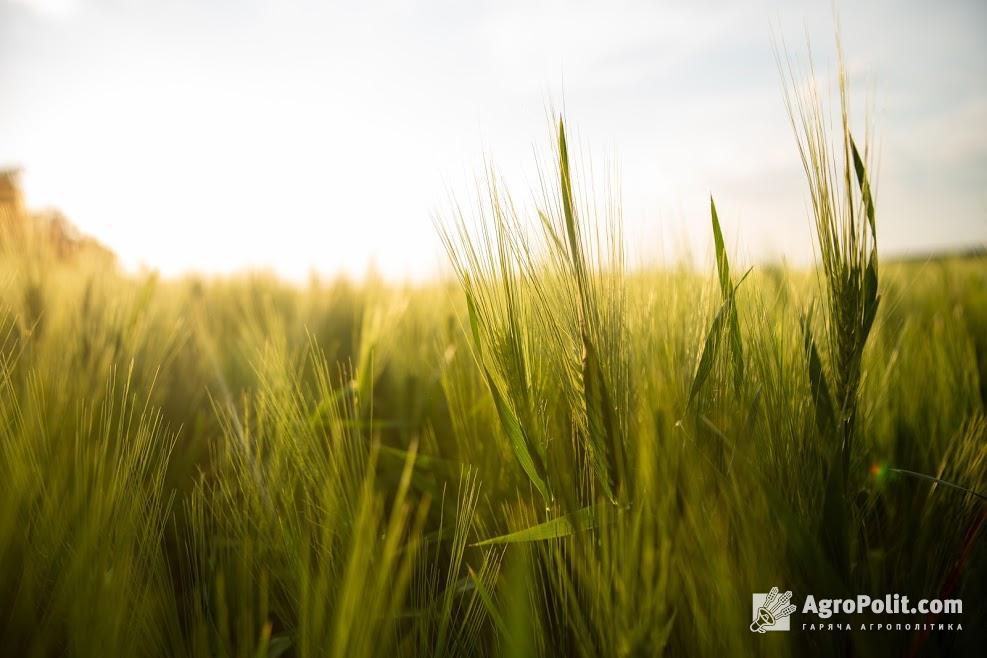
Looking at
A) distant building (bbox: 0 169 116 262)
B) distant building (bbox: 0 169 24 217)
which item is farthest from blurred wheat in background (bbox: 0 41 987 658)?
distant building (bbox: 0 169 24 217)

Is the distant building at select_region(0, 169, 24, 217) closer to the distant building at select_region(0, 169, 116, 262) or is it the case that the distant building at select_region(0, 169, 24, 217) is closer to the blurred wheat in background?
the distant building at select_region(0, 169, 116, 262)

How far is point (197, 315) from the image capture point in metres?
1.43

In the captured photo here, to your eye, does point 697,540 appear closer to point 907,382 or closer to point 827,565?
point 827,565

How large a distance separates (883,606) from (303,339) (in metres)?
1.15

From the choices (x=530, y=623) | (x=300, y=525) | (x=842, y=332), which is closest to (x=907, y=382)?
(x=842, y=332)

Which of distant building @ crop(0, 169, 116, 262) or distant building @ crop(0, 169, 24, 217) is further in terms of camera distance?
distant building @ crop(0, 169, 24, 217)

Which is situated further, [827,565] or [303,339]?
[303,339]

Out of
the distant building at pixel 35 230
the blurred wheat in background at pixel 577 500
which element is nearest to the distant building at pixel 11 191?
the distant building at pixel 35 230

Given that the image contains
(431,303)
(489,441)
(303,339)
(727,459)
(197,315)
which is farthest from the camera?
(431,303)

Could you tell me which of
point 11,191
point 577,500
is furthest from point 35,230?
point 577,500
